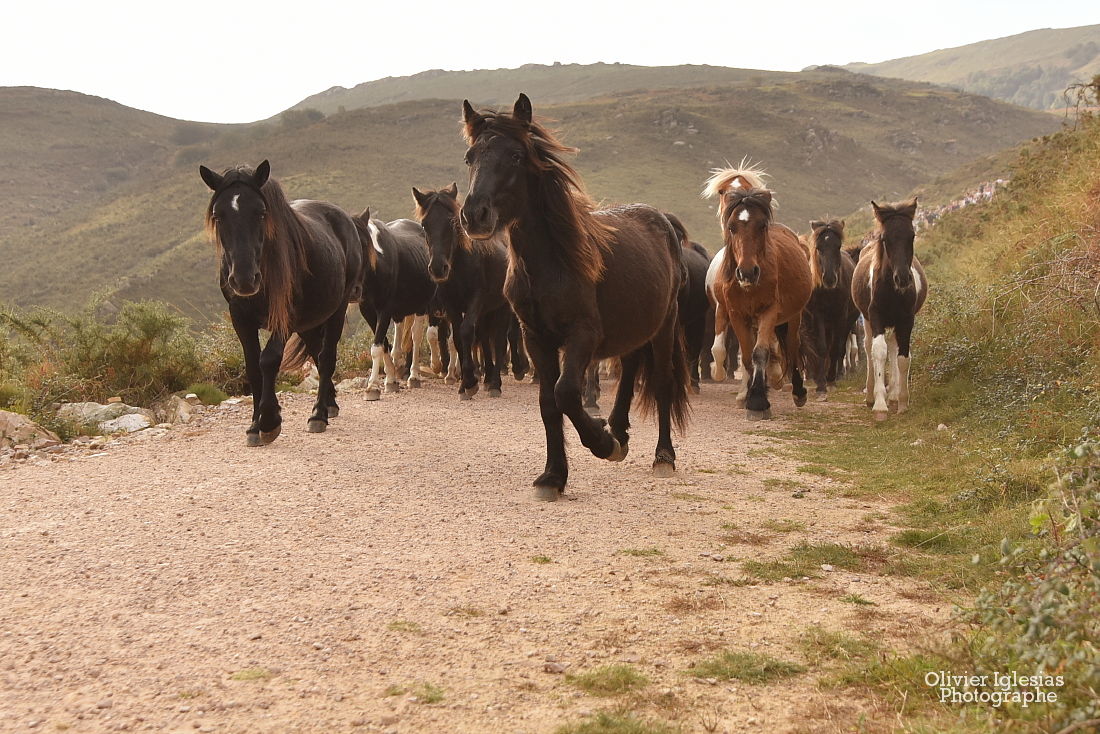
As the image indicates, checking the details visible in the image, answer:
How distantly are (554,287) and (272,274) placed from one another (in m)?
3.30

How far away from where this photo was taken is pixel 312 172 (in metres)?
63.5

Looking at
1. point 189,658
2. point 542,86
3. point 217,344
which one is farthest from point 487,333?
point 542,86

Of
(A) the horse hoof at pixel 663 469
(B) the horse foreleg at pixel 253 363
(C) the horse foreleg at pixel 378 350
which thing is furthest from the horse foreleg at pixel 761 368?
(B) the horse foreleg at pixel 253 363

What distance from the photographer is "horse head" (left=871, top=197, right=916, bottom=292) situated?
34.2 ft

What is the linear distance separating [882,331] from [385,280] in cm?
687

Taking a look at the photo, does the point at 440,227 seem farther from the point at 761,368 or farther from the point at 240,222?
the point at 761,368

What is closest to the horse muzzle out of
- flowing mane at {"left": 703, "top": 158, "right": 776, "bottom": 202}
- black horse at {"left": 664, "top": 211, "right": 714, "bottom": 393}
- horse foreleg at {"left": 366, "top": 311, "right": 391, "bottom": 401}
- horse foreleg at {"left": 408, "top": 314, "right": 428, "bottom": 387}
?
flowing mane at {"left": 703, "top": 158, "right": 776, "bottom": 202}

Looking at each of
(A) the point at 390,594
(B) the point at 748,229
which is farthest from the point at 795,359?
(A) the point at 390,594

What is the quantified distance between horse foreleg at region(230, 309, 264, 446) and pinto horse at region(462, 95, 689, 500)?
3.34 metres

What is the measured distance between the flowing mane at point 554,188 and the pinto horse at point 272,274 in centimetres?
256

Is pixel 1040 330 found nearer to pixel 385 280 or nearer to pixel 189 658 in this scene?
pixel 385 280

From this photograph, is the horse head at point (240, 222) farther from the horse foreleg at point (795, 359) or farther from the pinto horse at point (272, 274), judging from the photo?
the horse foreleg at point (795, 359)

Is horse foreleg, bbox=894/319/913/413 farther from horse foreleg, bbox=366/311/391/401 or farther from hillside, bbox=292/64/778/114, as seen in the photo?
hillside, bbox=292/64/778/114

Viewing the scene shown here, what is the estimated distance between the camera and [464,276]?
12.8 meters
